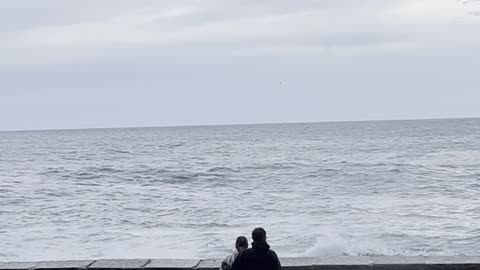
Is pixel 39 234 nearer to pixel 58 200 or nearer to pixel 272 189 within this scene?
pixel 58 200

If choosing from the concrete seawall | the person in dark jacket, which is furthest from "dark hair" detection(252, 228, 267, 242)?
the concrete seawall

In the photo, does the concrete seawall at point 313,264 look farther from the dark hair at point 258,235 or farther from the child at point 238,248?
the dark hair at point 258,235

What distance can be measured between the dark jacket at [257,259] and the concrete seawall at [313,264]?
1.77m

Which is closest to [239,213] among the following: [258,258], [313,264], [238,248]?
[313,264]

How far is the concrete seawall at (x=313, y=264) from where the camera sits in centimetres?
789

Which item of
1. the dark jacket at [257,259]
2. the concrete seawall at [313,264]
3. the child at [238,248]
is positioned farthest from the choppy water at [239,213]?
the dark jacket at [257,259]

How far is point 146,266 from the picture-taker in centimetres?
827

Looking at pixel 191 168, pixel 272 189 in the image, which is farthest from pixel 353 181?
pixel 191 168

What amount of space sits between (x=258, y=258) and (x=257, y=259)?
11mm

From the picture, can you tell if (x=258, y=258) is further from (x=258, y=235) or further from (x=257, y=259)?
(x=258, y=235)

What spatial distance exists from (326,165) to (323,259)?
33222 mm

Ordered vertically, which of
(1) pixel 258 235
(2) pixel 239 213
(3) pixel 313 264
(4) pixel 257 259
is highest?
(1) pixel 258 235

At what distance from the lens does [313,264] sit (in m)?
8.05

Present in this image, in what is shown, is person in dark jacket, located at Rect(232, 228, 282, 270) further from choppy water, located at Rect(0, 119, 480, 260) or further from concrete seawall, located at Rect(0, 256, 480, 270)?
choppy water, located at Rect(0, 119, 480, 260)
